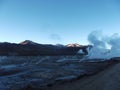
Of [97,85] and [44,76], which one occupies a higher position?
[44,76]

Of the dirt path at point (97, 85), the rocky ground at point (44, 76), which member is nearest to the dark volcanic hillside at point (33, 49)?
the rocky ground at point (44, 76)

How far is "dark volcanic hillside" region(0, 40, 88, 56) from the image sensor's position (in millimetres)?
40969

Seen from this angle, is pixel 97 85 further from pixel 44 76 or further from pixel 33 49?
pixel 33 49

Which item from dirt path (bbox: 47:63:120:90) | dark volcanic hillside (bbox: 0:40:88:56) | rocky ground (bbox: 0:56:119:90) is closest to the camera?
dirt path (bbox: 47:63:120:90)

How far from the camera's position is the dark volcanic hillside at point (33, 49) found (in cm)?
4097

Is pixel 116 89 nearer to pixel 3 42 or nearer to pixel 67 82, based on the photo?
pixel 67 82

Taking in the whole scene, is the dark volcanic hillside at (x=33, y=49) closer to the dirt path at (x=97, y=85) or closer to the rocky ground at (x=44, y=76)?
the rocky ground at (x=44, y=76)

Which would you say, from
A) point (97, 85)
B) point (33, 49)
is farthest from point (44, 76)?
point (33, 49)

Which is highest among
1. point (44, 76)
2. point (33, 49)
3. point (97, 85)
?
point (33, 49)

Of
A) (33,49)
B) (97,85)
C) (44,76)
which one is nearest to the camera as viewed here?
Result: (97,85)

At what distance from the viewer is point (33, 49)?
143 ft

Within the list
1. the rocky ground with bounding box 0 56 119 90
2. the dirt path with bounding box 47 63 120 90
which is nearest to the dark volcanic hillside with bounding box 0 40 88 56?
the rocky ground with bounding box 0 56 119 90

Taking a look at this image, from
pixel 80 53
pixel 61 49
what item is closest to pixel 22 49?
pixel 61 49

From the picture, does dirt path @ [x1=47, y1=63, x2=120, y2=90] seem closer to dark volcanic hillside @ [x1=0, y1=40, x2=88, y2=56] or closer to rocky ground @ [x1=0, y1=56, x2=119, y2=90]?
rocky ground @ [x1=0, y1=56, x2=119, y2=90]
